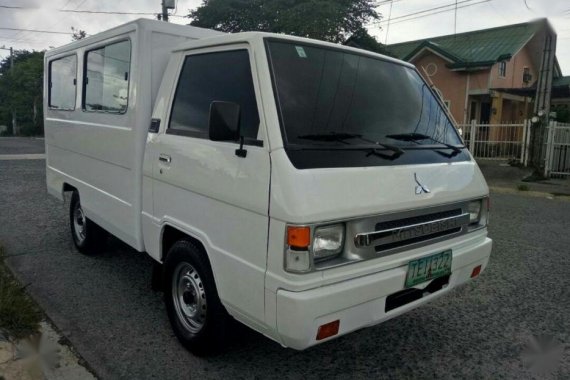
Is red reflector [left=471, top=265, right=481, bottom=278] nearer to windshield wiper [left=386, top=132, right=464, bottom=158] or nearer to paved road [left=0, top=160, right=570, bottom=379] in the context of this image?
paved road [left=0, top=160, right=570, bottom=379]

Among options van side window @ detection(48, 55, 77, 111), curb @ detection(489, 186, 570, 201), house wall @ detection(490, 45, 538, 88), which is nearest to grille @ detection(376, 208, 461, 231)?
van side window @ detection(48, 55, 77, 111)

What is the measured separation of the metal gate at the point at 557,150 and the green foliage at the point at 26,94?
1595 inches

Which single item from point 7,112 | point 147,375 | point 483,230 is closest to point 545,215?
point 483,230

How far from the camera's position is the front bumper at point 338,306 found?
2281 mm

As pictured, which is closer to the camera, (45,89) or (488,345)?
(488,345)

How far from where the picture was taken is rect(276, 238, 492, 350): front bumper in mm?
2281

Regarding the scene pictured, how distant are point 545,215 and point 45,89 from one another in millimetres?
8359

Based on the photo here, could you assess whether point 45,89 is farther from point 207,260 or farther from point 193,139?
point 207,260

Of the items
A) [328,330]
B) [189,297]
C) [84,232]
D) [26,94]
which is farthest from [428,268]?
[26,94]

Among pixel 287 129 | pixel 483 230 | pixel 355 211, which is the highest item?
pixel 287 129

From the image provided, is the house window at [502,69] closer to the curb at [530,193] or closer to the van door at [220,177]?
the curb at [530,193]

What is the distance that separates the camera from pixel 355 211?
96.3 inches

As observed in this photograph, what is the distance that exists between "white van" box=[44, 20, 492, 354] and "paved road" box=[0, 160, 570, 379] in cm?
33

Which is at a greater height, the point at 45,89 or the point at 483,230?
the point at 45,89
